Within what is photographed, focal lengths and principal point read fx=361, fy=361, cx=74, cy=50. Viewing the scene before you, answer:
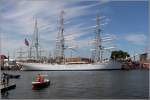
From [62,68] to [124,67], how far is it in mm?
9262

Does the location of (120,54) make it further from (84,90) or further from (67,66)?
(84,90)

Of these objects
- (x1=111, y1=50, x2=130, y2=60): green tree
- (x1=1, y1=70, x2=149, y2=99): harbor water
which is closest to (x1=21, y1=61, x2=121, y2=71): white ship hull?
(x1=111, y1=50, x2=130, y2=60): green tree

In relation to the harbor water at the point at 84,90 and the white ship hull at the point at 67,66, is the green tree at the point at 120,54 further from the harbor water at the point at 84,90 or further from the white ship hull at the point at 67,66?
the harbor water at the point at 84,90

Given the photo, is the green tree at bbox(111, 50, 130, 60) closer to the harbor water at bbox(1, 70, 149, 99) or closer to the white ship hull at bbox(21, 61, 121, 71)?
the white ship hull at bbox(21, 61, 121, 71)

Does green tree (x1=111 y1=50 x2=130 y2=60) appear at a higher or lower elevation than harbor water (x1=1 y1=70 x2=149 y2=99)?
higher

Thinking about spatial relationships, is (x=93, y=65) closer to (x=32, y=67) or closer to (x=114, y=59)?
(x=114, y=59)

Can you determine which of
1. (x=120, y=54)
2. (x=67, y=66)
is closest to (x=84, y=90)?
(x=120, y=54)

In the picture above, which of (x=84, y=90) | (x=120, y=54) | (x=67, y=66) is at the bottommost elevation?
(x=84, y=90)

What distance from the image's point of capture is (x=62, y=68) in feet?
134

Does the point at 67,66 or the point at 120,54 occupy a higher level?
the point at 120,54

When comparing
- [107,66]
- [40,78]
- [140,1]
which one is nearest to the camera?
[140,1]

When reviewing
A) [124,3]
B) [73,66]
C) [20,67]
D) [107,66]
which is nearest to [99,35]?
[73,66]

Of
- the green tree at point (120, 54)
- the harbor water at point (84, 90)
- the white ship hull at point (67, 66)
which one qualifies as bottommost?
the harbor water at point (84, 90)

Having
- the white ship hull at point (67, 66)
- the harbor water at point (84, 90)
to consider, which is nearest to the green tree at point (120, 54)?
the white ship hull at point (67, 66)
